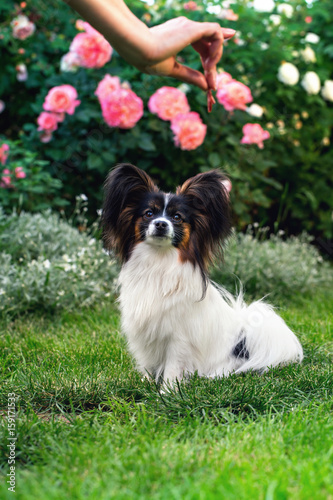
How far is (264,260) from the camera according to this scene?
500cm

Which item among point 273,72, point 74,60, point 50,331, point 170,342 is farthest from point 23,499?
point 273,72

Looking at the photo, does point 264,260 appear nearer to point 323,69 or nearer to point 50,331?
point 50,331

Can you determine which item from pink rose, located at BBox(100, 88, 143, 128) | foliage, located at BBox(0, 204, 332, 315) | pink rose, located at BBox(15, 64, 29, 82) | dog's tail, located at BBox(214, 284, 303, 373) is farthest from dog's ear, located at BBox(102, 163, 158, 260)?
pink rose, located at BBox(15, 64, 29, 82)

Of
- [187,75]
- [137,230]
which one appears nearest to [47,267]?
[137,230]

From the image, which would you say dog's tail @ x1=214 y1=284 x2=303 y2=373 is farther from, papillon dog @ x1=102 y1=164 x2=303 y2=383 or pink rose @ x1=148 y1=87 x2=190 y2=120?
pink rose @ x1=148 y1=87 x2=190 y2=120

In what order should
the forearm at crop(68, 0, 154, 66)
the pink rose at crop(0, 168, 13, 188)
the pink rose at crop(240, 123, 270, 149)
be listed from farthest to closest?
the pink rose at crop(240, 123, 270, 149) → the pink rose at crop(0, 168, 13, 188) → the forearm at crop(68, 0, 154, 66)

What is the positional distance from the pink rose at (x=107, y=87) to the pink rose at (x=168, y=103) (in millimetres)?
376

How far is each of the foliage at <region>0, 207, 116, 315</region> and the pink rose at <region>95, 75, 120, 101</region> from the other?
1184 millimetres

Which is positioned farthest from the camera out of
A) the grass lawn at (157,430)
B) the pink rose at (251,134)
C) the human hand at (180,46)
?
the pink rose at (251,134)

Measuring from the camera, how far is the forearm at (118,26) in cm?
199

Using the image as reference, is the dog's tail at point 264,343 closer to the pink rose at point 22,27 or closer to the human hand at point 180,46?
the human hand at point 180,46

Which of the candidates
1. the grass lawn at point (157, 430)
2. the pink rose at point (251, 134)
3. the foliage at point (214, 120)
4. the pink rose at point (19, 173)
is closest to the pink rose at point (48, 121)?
the foliage at point (214, 120)

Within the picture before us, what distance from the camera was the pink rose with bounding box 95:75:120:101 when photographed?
4.99 meters

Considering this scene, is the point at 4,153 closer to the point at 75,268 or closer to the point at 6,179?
the point at 6,179
